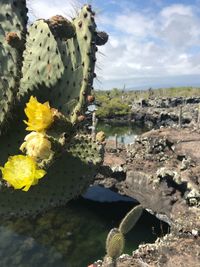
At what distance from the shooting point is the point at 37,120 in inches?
90.0

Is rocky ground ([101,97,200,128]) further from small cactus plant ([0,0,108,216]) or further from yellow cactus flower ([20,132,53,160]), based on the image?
yellow cactus flower ([20,132,53,160])

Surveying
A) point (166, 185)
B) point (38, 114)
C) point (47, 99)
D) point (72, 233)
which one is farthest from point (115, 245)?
point (72, 233)

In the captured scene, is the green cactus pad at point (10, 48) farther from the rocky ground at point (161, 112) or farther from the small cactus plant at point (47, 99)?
the rocky ground at point (161, 112)

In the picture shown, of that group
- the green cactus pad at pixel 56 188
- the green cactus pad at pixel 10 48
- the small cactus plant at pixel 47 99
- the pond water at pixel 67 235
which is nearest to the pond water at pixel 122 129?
the pond water at pixel 67 235

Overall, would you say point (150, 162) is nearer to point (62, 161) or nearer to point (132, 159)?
point (132, 159)

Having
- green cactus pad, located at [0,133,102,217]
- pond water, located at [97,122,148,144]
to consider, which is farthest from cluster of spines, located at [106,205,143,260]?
pond water, located at [97,122,148,144]

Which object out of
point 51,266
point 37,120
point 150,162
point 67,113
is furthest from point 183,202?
point 37,120

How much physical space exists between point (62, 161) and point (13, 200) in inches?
19.9

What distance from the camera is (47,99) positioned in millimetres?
3359

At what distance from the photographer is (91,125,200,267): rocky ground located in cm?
884

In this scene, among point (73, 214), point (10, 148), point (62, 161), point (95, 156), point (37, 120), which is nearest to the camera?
point (37, 120)

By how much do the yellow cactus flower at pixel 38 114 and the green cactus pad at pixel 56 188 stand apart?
116 centimetres

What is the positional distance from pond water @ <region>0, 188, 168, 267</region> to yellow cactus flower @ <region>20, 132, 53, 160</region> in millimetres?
8010

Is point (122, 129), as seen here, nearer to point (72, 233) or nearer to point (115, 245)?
point (72, 233)
